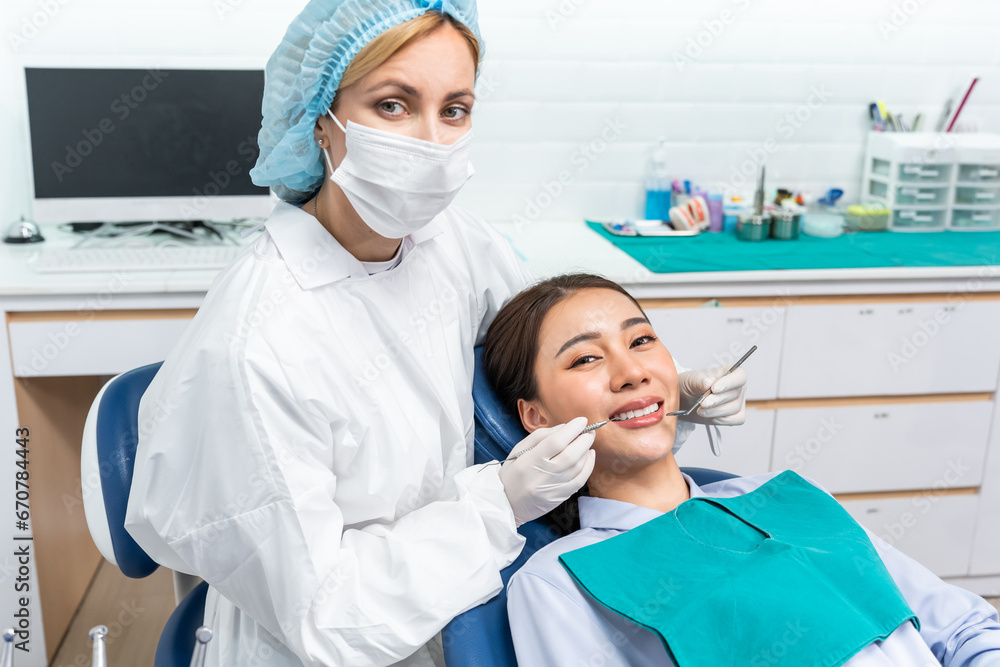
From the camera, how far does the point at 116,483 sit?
52.4 inches

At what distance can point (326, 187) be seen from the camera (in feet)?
4.45

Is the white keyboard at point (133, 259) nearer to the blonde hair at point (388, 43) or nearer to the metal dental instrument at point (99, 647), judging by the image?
the blonde hair at point (388, 43)

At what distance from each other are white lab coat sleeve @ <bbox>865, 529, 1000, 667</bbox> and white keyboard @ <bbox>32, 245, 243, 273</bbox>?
1.67 meters

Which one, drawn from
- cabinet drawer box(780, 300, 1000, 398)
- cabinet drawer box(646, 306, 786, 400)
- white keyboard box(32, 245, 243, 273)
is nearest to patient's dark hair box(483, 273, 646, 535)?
cabinet drawer box(646, 306, 786, 400)

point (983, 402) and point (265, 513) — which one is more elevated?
point (265, 513)

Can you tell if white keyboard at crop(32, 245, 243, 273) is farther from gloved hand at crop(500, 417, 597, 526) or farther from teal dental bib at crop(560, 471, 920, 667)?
teal dental bib at crop(560, 471, 920, 667)

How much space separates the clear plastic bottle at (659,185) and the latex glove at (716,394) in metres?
1.35

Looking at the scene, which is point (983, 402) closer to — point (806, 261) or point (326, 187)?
point (806, 261)

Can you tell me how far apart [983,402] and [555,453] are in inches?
71.8

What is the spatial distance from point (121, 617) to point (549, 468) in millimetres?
1778

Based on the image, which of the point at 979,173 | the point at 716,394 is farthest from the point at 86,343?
the point at 979,173

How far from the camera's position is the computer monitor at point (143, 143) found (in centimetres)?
235

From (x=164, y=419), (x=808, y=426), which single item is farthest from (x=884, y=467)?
(x=164, y=419)

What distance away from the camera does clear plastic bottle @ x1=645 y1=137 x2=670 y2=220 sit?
9.44ft
